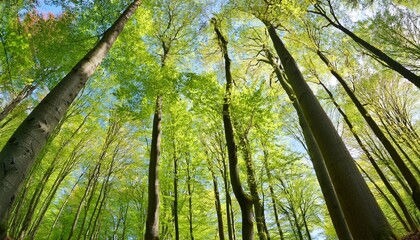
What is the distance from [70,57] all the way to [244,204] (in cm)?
760

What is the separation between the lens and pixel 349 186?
9.11 ft

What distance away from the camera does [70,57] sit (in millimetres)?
8570

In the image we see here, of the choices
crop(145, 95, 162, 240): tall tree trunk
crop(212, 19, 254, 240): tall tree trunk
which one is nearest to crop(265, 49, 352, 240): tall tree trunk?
crop(212, 19, 254, 240): tall tree trunk

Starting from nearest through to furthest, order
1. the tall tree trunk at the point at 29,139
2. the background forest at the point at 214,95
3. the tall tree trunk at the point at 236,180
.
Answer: the tall tree trunk at the point at 29,139 < the background forest at the point at 214,95 < the tall tree trunk at the point at 236,180

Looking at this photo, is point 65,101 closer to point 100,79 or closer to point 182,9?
point 100,79

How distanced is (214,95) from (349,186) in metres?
5.64

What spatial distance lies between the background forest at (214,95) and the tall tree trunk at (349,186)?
0.05ft

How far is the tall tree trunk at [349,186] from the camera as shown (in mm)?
2451

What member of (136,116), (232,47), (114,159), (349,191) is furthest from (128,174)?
(349,191)

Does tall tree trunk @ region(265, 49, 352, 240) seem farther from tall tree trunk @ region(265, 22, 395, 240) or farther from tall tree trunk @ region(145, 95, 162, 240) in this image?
tall tree trunk @ region(145, 95, 162, 240)

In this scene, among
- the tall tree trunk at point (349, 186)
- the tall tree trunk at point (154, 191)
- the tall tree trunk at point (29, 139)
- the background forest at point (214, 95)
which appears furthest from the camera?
the tall tree trunk at point (154, 191)

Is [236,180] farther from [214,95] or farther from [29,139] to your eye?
[29,139]

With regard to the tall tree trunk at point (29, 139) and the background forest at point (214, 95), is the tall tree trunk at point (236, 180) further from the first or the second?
the tall tree trunk at point (29, 139)

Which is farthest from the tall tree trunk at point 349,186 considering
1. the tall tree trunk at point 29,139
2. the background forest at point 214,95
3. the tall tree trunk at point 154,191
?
the tall tree trunk at point 154,191
